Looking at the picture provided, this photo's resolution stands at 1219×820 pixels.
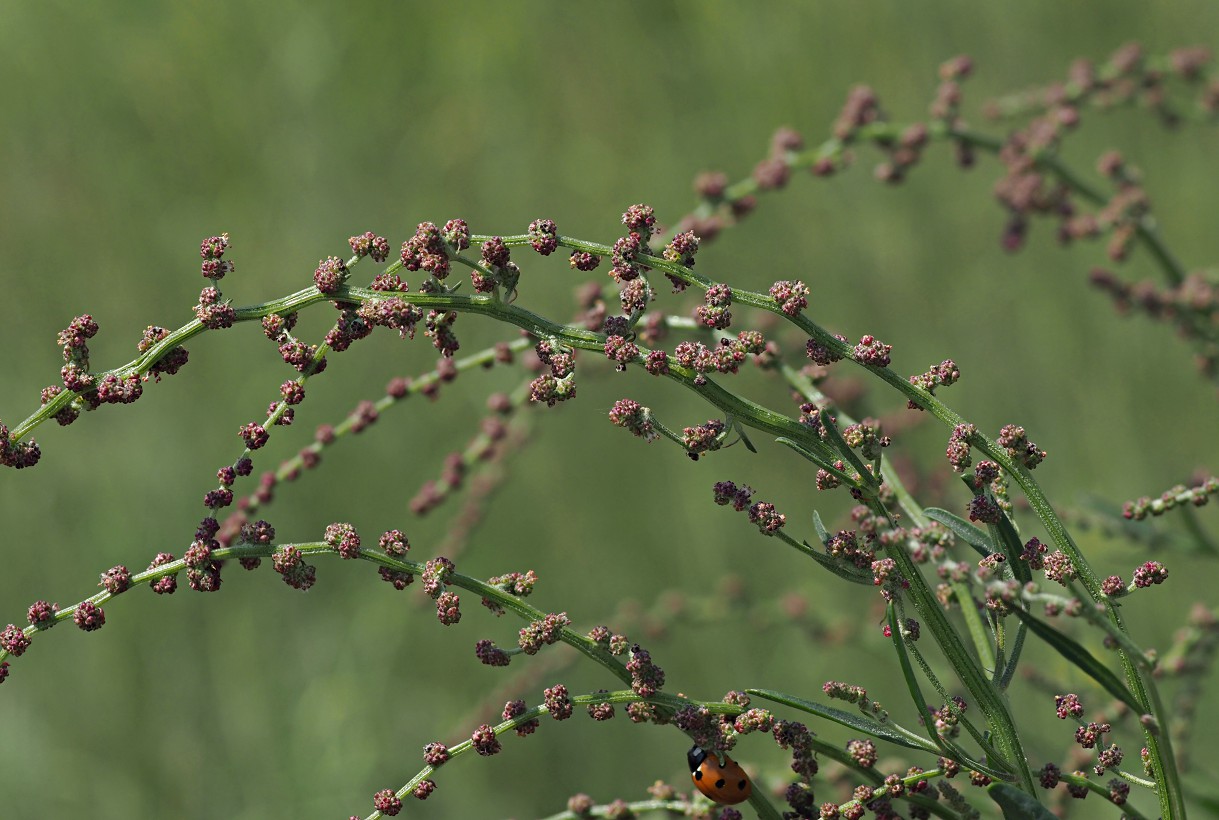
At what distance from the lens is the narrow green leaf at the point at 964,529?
170cm

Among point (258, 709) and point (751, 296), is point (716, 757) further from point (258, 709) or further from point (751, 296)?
point (258, 709)

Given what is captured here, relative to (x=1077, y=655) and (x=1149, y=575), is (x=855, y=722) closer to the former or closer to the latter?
(x=1077, y=655)

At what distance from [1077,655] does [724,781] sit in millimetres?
491

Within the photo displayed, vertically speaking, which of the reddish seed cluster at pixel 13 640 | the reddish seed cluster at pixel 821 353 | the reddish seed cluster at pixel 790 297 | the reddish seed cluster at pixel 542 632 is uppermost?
the reddish seed cluster at pixel 790 297

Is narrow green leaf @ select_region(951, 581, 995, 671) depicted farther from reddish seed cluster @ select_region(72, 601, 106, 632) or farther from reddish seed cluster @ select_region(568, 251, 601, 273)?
reddish seed cluster @ select_region(72, 601, 106, 632)

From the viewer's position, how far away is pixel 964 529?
5.65 ft

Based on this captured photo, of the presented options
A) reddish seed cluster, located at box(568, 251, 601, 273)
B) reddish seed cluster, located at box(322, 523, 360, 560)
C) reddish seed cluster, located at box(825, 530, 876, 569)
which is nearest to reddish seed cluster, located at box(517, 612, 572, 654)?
reddish seed cluster, located at box(322, 523, 360, 560)

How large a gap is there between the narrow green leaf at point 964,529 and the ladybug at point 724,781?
42 cm

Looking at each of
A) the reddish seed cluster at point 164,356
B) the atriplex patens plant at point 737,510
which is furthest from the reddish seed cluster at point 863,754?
the reddish seed cluster at point 164,356

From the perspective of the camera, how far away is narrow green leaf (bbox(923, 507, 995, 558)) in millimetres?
1702

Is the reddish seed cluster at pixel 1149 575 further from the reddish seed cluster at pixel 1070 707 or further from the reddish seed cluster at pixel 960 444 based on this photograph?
the reddish seed cluster at pixel 960 444

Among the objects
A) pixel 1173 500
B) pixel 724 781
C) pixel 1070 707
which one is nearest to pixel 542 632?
pixel 724 781

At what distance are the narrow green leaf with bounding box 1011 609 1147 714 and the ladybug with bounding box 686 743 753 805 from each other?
0.43 metres

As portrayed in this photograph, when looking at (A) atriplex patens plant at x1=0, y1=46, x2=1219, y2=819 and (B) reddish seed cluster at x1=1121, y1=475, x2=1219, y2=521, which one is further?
(B) reddish seed cluster at x1=1121, y1=475, x2=1219, y2=521
